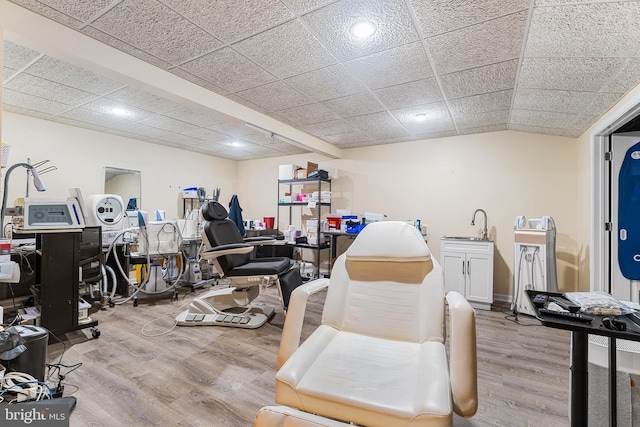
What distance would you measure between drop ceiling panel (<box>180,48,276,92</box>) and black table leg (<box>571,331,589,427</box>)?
103 inches

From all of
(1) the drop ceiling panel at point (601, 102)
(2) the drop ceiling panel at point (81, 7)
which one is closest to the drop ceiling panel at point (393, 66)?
(1) the drop ceiling panel at point (601, 102)

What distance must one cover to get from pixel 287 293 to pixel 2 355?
1911 millimetres

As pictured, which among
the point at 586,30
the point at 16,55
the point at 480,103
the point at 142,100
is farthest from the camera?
the point at 142,100

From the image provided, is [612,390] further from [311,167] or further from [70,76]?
[311,167]

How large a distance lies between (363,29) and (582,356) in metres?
2.05

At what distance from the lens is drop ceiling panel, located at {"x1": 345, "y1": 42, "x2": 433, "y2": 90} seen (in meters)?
2.18

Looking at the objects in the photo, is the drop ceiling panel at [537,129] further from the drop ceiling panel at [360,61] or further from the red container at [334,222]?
the red container at [334,222]

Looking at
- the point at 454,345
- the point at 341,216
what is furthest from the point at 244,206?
the point at 454,345

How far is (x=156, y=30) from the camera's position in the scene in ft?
6.51

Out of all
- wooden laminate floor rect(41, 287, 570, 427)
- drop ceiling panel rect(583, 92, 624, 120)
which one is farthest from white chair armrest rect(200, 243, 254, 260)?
drop ceiling panel rect(583, 92, 624, 120)

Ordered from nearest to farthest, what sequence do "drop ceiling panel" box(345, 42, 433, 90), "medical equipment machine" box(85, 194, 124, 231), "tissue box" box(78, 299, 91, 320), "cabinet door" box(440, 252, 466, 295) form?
"drop ceiling panel" box(345, 42, 433, 90) < "tissue box" box(78, 299, 91, 320) < "cabinet door" box(440, 252, 466, 295) < "medical equipment machine" box(85, 194, 124, 231)

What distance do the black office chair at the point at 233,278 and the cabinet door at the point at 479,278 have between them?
6.96 ft

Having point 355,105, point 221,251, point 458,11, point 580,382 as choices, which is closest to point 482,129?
point 355,105

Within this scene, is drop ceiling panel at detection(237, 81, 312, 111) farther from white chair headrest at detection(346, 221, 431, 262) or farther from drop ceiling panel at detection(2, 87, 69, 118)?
drop ceiling panel at detection(2, 87, 69, 118)
